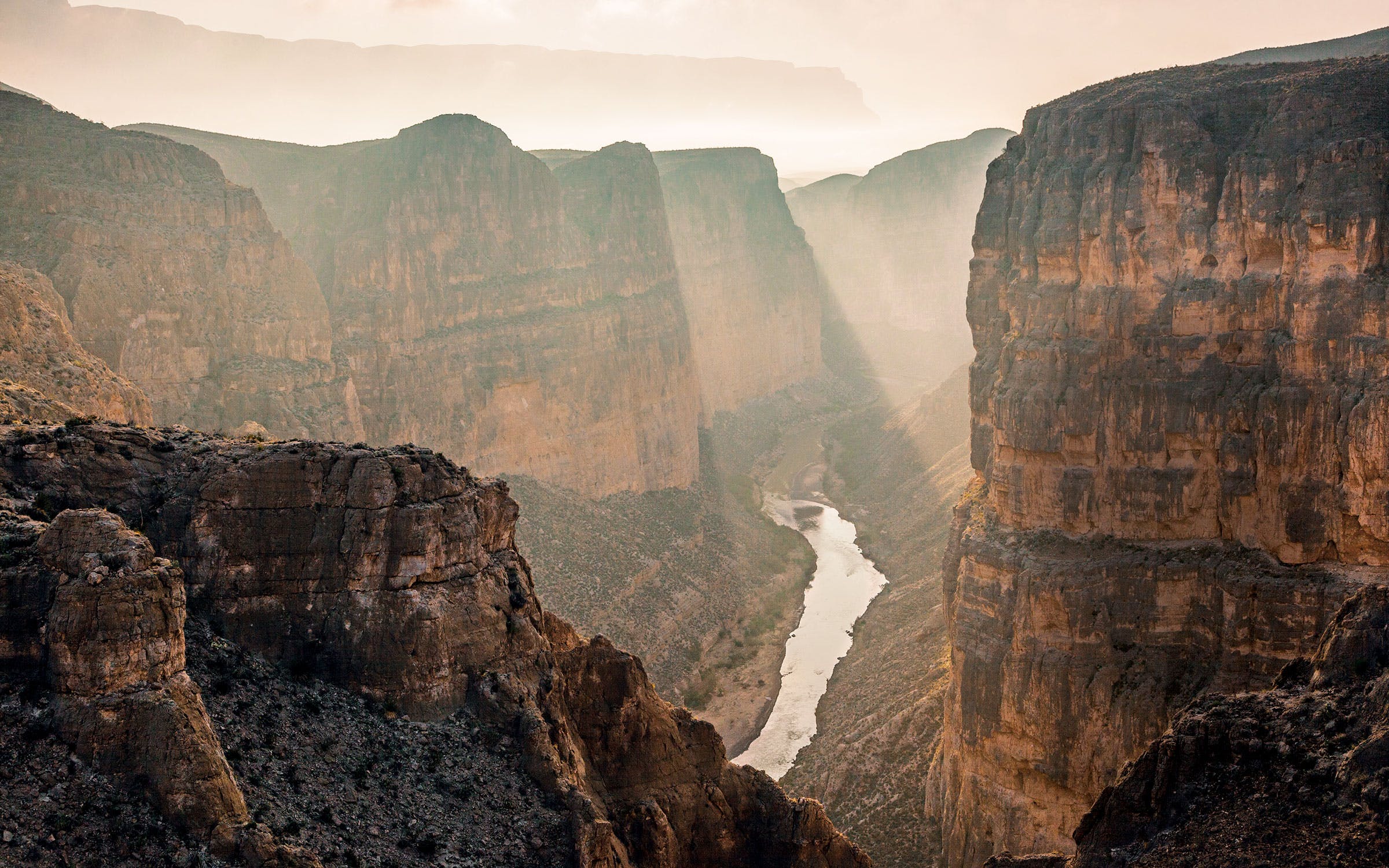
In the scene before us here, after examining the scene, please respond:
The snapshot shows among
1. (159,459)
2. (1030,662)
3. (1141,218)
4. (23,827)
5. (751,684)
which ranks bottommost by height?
(751,684)

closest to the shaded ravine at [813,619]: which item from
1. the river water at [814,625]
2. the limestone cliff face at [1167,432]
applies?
the river water at [814,625]

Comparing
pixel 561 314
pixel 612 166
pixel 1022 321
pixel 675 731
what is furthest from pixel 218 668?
pixel 612 166

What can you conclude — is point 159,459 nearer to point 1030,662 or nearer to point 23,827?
point 23,827

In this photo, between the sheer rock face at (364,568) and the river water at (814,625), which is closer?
the sheer rock face at (364,568)

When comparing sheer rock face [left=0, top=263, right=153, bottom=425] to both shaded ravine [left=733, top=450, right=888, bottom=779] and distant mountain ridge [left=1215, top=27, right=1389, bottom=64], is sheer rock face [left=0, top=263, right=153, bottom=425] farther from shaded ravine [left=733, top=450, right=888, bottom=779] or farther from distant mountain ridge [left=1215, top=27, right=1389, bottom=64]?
distant mountain ridge [left=1215, top=27, right=1389, bottom=64]

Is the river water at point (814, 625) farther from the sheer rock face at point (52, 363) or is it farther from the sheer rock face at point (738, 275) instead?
the sheer rock face at point (52, 363)

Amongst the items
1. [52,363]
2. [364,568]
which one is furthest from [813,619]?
[364,568]
